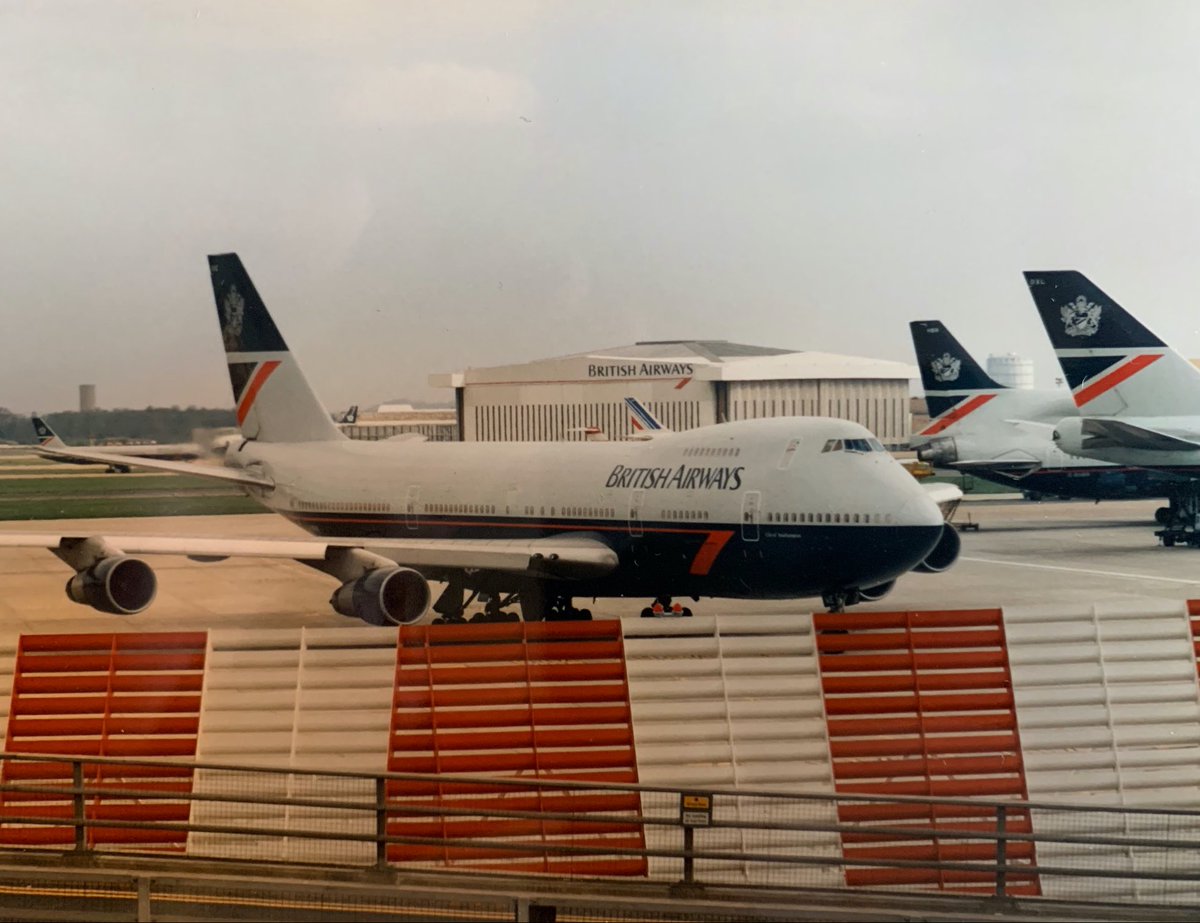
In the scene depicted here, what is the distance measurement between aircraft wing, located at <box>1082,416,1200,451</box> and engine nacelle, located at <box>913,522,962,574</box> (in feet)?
10.8

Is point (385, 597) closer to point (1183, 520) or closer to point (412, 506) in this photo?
point (412, 506)

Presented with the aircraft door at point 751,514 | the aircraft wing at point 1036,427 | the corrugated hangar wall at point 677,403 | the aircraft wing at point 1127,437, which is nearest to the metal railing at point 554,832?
the aircraft door at point 751,514

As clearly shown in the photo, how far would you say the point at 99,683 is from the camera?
11.3 m

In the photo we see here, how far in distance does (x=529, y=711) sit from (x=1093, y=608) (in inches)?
202

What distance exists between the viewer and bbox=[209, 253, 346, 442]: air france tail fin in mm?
15625

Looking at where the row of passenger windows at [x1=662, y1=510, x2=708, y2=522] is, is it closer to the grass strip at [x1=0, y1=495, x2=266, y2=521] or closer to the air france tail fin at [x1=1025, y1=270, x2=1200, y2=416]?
the grass strip at [x1=0, y1=495, x2=266, y2=521]

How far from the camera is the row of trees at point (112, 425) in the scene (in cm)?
1362

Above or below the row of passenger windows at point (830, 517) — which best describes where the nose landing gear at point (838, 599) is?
below

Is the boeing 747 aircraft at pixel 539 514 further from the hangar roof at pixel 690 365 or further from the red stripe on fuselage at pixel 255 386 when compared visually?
the hangar roof at pixel 690 365

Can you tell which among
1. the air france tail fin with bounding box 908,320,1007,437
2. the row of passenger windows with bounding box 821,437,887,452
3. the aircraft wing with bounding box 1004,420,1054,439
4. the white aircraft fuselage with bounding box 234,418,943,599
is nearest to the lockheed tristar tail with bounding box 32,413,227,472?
the white aircraft fuselage with bounding box 234,418,943,599

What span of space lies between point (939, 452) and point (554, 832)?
39.9 feet

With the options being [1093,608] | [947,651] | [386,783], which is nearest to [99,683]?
[386,783]

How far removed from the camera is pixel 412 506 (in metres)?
18.8

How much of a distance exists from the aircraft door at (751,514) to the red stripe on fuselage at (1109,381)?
20.4ft
